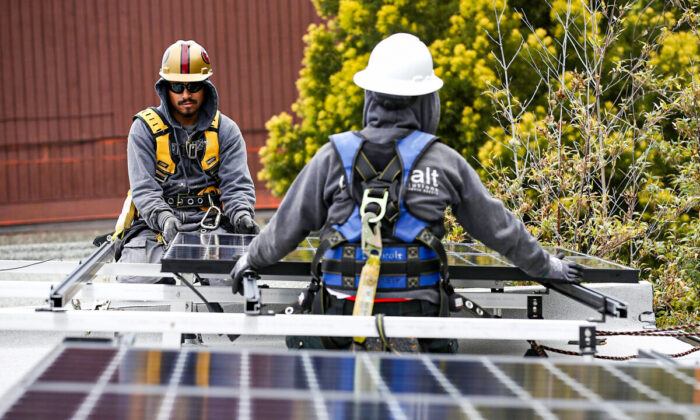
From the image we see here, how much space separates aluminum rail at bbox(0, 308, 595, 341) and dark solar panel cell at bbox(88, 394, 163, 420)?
1.26 meters

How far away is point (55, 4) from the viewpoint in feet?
71.4

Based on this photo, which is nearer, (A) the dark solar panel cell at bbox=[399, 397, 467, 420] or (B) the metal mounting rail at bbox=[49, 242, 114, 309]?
(A) the dark solar panel cell at bbox=[399, 397, 467, 420]

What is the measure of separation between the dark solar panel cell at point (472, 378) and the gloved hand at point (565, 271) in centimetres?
168

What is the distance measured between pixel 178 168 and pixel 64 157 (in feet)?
55.0

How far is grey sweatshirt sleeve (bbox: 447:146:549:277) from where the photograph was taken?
12.8 feet

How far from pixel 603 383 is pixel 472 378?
1.16ft

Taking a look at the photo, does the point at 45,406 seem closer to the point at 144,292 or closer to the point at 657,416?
the point at 657,416

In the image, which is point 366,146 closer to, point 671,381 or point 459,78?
point 671,381

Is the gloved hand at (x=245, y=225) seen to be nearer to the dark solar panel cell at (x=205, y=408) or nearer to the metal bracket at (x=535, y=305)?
the metal bracket at (x=535, y=305)

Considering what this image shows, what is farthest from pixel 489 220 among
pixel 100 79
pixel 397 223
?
pixel 100 79

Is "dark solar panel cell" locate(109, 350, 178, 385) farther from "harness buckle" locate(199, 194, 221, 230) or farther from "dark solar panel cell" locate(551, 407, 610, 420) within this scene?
"harness buckle" locate(199, 194, 221, 230)

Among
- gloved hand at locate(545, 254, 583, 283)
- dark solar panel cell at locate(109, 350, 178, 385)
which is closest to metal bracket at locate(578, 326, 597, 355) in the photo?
gloved hand at locate(545, 254, 583, 283)

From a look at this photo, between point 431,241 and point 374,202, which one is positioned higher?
point 374,202

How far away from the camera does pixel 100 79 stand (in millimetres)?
21906
